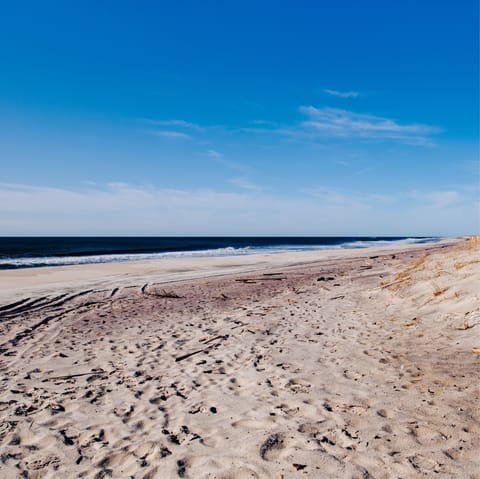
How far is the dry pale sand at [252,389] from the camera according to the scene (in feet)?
12.8

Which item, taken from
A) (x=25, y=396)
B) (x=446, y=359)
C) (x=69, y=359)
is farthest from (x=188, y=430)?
(x=446, y=359)

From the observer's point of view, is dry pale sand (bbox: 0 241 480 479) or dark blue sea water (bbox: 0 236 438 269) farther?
dark blue sea water (bbox: 0 236 438 269)

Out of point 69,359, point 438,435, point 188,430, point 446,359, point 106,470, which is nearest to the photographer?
point 106,470

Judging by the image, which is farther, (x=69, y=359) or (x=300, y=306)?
(x=300, y=306)

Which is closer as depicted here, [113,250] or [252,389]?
[252,389]

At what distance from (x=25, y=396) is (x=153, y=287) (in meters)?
11.5

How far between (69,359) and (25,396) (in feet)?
5.59

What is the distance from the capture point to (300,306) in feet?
37.8

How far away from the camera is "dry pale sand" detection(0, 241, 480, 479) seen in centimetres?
392

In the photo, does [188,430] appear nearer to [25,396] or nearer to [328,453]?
[328,453]

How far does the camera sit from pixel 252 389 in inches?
222

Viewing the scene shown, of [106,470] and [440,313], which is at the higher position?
[440,313]

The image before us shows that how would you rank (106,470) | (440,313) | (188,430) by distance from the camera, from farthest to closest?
(440,313) → (188,430) → (106,470)

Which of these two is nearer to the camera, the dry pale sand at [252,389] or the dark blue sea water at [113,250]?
the dry pale sand at [252,389]
